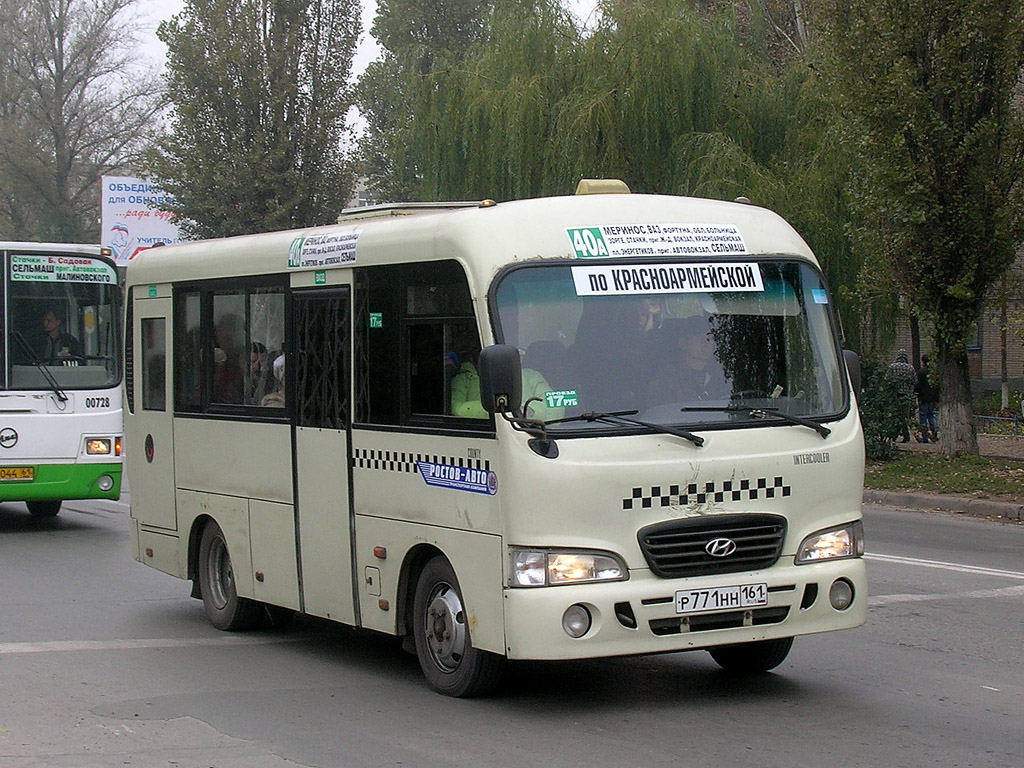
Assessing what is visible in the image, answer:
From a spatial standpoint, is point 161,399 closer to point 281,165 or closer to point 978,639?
point 978,639

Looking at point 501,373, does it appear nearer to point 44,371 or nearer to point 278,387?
point 278,387

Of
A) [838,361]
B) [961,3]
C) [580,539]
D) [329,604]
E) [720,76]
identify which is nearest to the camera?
[580,539]

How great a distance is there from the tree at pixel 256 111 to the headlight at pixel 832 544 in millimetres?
32432

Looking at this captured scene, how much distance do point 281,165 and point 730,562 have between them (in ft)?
111

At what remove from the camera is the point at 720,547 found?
726cm

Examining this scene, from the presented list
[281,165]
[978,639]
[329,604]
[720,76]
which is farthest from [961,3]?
[281,165]

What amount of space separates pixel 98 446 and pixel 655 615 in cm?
1035

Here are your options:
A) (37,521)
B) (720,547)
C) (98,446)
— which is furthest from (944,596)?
(37,521)

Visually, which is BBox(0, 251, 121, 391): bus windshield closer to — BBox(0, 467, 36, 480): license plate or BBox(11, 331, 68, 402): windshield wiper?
BBox(11, 331, 68, 402): windshield wiper

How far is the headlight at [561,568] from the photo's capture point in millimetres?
7020

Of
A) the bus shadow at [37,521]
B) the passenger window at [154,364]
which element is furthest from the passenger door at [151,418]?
the bus shadow at [37,521]

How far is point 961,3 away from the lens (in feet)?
63.5

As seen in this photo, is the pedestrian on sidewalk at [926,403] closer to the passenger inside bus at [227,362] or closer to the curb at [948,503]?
the curb at [948,503]

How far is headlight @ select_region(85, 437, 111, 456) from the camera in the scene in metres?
16.1
